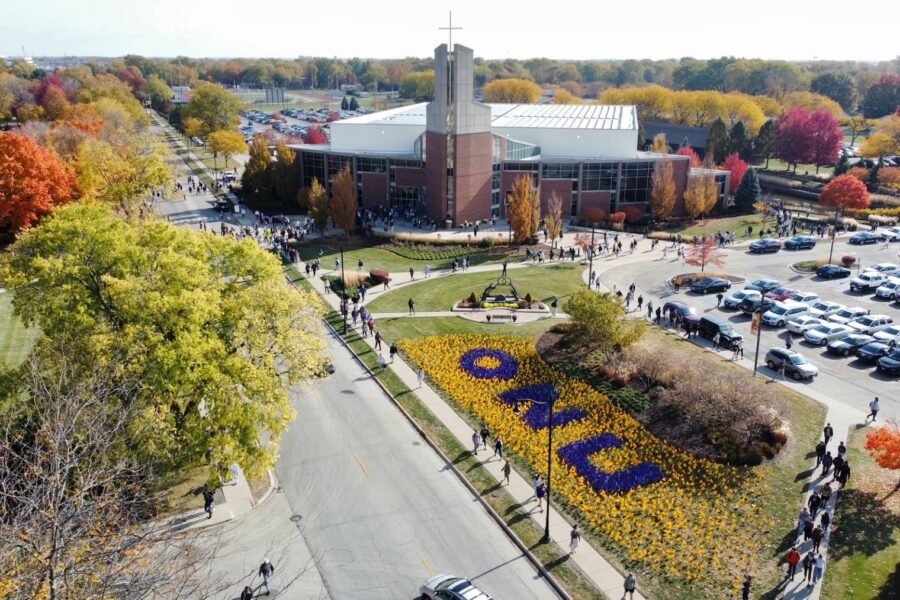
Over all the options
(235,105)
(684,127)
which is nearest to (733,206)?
(684,127)

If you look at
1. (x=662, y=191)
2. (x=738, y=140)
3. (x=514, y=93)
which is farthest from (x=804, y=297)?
(x=514, y=93)

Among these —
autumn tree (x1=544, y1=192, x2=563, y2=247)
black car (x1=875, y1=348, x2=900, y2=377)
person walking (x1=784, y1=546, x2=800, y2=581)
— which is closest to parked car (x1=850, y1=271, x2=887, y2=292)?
black car (x1=875, y1=348, x2=900, y2=377)

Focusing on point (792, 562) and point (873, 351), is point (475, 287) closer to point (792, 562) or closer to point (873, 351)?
point (873, 351)

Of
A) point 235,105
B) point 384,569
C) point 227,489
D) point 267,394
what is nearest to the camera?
point 384,569

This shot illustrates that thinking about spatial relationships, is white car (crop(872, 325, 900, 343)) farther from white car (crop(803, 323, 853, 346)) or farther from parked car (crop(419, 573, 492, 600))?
parked car (crop(419, 573, 492, 600))

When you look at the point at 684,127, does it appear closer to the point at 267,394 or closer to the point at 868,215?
the point at 868,215

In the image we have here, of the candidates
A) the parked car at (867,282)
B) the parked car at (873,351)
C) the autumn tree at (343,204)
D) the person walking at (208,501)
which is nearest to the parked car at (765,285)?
the parked car at (867,282)

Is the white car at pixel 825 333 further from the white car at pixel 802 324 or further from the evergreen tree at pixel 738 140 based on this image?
the evergreen tree at pixel 738 140
